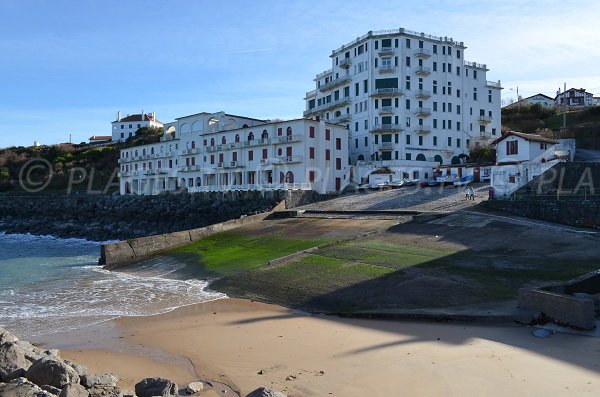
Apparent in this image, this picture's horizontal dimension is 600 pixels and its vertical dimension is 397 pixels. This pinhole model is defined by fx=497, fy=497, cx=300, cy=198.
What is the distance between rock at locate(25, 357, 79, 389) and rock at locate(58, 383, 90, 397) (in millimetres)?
487

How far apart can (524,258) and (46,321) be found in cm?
1790

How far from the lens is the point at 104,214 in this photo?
209 feet

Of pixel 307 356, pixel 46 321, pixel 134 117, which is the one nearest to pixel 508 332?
pixel 307 356

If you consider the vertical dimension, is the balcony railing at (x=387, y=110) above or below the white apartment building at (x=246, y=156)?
above

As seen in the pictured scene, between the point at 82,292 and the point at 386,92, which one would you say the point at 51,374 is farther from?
the point at 386,92

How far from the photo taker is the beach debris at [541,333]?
11.9 meters

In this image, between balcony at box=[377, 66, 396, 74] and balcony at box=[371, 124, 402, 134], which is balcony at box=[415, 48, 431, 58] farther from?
balcony at box=[371, 124, 402, 134]

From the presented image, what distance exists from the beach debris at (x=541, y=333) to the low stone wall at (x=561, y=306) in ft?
2.12

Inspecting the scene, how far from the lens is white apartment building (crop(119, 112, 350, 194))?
53.2 metres

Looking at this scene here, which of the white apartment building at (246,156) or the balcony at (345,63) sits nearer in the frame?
the white apartment building at (246,156)

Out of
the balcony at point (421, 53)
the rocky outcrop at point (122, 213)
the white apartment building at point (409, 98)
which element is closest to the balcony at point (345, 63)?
the white apartment building at point (409, 98)

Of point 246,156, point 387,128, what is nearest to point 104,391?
point 246,156

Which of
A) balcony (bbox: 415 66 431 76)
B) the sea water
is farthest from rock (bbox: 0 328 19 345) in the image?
balcony (bbox: 415 66 431 76)

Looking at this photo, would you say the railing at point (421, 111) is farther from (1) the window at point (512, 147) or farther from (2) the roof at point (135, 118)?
(2) the roof at point (135, 118)
